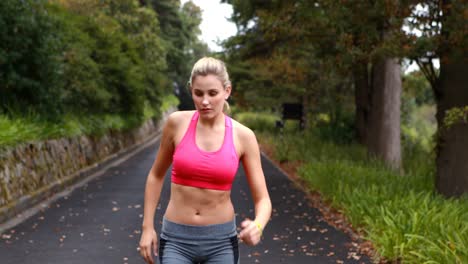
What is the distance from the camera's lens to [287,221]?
11.1 meters

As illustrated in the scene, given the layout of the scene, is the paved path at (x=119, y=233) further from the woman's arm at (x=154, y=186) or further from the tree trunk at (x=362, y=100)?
the tree trunk at (x=362, y=100)

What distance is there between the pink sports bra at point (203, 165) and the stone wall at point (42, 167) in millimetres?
8080

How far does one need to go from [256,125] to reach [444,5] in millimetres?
33702

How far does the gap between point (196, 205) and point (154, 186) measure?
33cm

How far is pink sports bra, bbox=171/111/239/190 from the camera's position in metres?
3.17

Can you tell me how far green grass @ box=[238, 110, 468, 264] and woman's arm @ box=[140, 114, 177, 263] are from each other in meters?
3.94

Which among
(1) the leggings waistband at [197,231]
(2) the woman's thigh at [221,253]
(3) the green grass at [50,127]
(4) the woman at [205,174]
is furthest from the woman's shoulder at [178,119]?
(3) the green grass at [50,127]

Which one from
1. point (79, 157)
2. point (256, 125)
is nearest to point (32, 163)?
point (79, 157)

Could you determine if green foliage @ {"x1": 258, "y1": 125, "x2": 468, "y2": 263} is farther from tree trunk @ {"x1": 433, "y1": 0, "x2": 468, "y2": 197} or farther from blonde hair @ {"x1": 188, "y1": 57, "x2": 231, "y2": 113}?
blonde hair @ {"x1": 188, "y1": 57, "x2": 231, "y2": 113}

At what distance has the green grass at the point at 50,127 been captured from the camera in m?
12.5

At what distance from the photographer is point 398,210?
919cm

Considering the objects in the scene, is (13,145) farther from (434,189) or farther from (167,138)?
(167,138)

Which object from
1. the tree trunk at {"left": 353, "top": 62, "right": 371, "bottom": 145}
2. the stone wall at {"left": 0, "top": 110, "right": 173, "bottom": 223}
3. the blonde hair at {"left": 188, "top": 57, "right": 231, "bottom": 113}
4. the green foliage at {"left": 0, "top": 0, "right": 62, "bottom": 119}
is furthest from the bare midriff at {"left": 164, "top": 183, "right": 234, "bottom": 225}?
the tree trunk at {"left": 353, "top": 62, "right": 371, "bottom": 145}

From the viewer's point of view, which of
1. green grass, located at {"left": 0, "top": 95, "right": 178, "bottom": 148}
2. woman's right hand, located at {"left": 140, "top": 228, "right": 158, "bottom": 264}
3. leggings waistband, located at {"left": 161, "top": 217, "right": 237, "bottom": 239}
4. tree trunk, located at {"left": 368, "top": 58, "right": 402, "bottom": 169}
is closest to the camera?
leggings waistband, located at {"left": 161, "top": 217, "right": 237, "bottom": 239}
